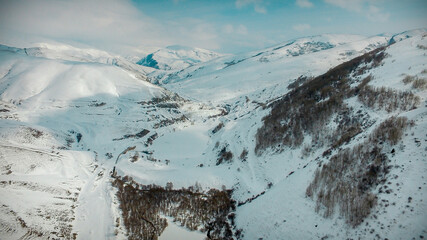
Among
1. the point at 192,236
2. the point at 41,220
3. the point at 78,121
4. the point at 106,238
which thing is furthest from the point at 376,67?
the point at 78,121

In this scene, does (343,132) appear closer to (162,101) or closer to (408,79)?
(408,79)

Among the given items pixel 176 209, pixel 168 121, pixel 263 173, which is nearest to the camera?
pixel 176 209

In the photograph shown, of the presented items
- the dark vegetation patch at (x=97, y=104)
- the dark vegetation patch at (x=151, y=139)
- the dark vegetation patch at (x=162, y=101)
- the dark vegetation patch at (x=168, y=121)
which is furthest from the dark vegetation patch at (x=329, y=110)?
the dark vegetation patch at (x=97, y=104)

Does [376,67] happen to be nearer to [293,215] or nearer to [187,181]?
[293,215]

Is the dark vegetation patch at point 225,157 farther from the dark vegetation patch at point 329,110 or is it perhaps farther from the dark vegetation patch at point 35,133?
the dark vegetation patch at point 35,133

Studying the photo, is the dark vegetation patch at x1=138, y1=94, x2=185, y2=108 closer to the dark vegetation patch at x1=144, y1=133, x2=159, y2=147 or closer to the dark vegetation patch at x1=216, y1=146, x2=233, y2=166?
the dark vegetation patch at x1=144, y1=133, x2=159, y2=147

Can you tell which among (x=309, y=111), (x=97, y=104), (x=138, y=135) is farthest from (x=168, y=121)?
(x=309, y=111)
